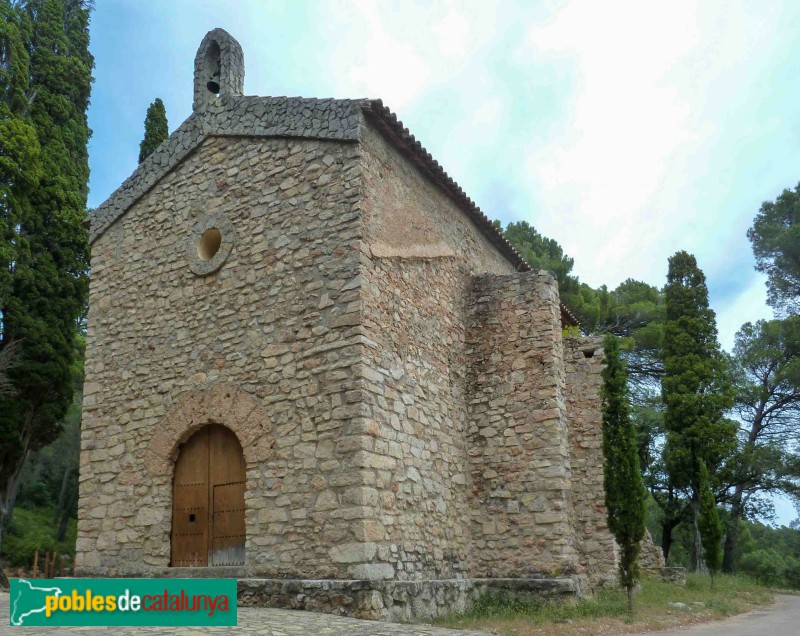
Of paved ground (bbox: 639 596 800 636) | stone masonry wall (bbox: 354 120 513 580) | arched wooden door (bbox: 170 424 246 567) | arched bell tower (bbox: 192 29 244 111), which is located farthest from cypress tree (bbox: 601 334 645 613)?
arched bell tower (bbox: 192 29 244 111)

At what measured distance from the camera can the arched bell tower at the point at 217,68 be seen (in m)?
10.9

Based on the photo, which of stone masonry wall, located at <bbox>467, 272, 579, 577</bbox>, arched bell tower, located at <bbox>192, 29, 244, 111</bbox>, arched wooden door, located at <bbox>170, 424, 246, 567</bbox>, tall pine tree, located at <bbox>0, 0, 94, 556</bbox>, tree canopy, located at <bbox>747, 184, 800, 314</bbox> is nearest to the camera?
arched wooden door, located at <bbox>170, 424, 246, 567</bbox>

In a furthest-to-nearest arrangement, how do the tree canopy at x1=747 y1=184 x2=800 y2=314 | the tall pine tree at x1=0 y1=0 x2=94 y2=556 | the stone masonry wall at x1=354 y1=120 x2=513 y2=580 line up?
the tree canopy at x1=747 y1=184 x2=800 y2=314, the tall pine tree at x1=0 y1=0 x2=94 y2=556, the stone masonry wall at x1=354 y1=120 x2=513 y2=580

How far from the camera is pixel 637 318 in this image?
25984 mm

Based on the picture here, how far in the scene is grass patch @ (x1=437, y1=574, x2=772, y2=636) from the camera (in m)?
8.46

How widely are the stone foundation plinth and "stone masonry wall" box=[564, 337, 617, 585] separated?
3275 mm

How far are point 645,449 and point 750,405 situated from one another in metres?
3.95

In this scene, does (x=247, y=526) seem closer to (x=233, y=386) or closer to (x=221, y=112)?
(x=233, y=386)

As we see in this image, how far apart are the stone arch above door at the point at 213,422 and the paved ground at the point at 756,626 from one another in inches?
205

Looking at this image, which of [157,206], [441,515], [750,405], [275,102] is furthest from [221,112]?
[750,405]

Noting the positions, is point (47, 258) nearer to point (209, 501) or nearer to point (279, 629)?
point (209, 501)

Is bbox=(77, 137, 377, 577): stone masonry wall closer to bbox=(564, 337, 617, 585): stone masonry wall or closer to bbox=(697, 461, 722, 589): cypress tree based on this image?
bbox=(564, 337, 617, 585): stone masonry wall

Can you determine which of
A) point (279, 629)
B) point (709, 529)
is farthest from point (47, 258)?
point (709, 529)

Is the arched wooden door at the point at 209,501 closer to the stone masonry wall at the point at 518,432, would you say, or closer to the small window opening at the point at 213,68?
the stone masonry wall at the point at 518,432
